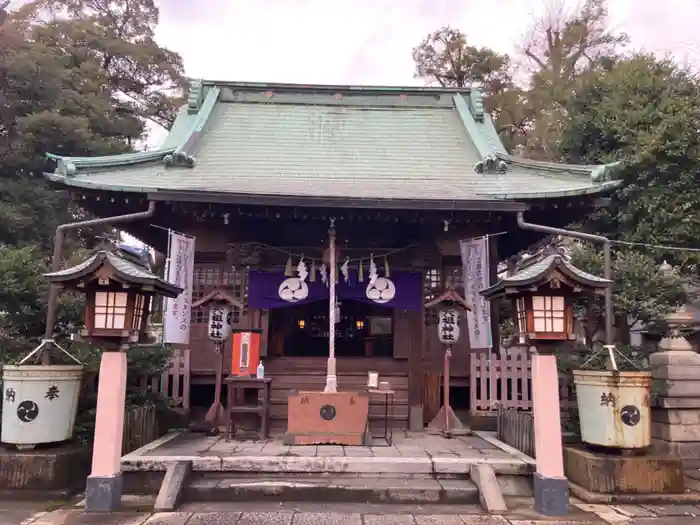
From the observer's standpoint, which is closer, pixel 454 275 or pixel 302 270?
pixel 302 270

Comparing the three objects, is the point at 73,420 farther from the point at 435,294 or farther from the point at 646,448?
the point at 646,448

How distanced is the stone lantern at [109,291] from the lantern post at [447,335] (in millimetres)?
4873

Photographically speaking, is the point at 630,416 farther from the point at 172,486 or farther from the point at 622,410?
the point at 172,486

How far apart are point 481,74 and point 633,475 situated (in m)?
27.1

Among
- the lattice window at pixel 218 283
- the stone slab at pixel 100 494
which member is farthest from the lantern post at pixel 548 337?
the lattice window at pixel 218 283

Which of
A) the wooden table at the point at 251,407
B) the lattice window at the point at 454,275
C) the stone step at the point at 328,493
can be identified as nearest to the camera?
the stone step at the point at 328,493

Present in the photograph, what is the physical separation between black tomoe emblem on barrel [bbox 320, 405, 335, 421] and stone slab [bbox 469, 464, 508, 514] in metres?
2.26

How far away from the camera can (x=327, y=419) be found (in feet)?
26.6

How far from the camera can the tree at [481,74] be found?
27625 mm

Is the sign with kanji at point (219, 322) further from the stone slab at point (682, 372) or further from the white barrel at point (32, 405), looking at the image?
the stone slab at point (682, 372)

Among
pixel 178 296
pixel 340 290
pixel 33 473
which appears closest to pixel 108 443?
pixel 33 473

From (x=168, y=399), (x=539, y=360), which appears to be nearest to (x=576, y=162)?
(x=539, y=360)

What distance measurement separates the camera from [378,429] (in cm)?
988

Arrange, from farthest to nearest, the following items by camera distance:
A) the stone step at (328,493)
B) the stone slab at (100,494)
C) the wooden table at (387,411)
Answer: the wooden table at (387,411)
the stone step at (328,493)
the stone slab at (100,494)
